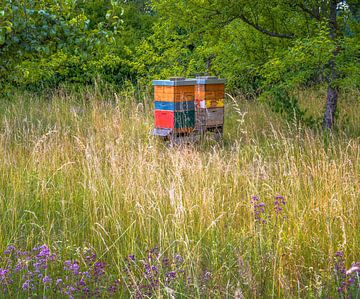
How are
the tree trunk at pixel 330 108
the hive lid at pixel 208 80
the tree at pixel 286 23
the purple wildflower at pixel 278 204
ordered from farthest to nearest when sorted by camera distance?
the tree trunk at pixel 330 108
the hive lid at pixel 208 80
the tree at pixel 286 23
the purple wildflower at pixel 278 204

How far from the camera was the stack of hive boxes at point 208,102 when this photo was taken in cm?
883

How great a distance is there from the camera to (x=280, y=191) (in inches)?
205

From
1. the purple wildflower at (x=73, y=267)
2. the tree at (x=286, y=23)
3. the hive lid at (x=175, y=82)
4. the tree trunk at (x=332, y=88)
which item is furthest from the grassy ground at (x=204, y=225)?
the tree trunk at (x=332, y=88)

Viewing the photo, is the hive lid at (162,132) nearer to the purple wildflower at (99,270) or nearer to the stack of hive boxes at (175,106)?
the stack of hive boxes at (175,106)

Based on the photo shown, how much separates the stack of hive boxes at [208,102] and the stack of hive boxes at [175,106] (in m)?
0.16

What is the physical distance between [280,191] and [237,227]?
73cm

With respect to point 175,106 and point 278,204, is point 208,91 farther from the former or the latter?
point 278,204

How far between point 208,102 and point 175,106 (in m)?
0.70

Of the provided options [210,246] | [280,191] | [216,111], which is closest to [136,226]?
[210,246]

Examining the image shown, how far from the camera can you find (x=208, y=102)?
8891 millimetres

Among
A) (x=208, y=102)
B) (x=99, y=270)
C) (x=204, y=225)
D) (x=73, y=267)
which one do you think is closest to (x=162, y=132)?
(x=208, y=102)

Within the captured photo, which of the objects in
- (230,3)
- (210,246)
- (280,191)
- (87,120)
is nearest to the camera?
(210,246)

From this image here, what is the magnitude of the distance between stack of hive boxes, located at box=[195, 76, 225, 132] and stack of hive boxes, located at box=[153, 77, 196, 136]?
0.16m

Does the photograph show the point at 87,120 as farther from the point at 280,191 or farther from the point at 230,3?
the point at 280,191
